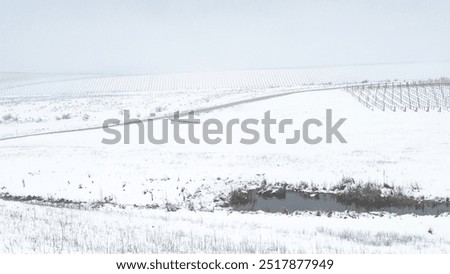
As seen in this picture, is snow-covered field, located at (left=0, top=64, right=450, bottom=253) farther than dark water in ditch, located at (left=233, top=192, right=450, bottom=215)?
No

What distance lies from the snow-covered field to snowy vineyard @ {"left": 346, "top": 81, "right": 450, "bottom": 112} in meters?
3.64

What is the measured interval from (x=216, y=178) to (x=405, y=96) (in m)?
40.9

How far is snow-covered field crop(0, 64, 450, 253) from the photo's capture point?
12.4 m

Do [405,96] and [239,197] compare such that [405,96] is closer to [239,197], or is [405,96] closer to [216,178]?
[216,178]

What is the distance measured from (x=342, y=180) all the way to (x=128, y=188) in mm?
12302

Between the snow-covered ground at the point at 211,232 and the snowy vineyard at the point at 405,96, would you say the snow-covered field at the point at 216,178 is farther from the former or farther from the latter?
the snowy vineyard at the point at 405,96

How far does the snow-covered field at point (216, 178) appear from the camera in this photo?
12.4 metres

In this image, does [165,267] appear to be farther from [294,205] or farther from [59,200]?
[59,200]

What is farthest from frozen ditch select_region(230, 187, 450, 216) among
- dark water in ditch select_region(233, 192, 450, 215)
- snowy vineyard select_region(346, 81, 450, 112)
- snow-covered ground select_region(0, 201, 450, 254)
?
snowy vineyard select_region(346, 81, 450, 112)

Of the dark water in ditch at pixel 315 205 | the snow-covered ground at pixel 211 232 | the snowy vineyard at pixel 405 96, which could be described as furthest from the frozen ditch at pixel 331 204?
the snowy vineyard at pixel 405 96

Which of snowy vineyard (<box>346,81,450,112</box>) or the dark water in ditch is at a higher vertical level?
snowy vineyard (<box>346,81,450,112</box>)

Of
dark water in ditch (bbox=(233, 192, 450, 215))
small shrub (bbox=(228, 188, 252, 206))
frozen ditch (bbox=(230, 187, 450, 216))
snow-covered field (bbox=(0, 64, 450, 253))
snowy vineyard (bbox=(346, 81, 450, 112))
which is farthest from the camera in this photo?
snowy vineyard (bbox=(346, 81, 450, 112))

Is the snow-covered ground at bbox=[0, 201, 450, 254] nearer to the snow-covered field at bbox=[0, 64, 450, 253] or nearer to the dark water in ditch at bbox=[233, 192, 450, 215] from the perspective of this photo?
the snow-covered field at bbox=[0, 64, 450, 253]

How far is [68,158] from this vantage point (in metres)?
31.6
